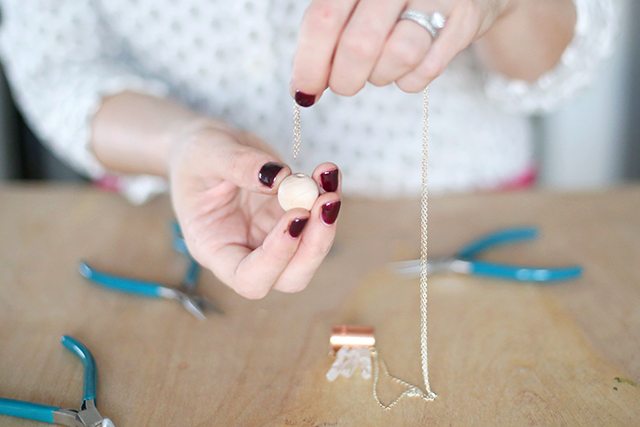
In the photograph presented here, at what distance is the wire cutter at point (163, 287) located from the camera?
25.3 inches

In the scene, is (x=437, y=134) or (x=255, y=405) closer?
(x=255, y=405)

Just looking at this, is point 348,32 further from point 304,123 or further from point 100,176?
point 100,176

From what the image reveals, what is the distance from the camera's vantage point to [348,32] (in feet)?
1.50

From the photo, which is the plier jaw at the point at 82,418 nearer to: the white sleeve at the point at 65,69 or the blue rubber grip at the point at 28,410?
the blue rubber grip at the point at 28,410

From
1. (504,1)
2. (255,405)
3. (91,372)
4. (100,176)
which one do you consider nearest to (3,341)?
(91,372)

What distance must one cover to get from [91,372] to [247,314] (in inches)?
5.7

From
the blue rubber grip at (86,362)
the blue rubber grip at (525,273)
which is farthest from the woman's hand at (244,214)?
the blue rubber grip at (525,273)

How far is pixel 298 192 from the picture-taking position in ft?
1.67

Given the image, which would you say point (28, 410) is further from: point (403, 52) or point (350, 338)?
point (403, 52)

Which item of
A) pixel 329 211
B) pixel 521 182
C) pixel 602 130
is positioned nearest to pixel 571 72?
pixel 521 182

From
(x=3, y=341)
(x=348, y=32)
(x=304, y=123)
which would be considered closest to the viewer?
(x=348, y=32)

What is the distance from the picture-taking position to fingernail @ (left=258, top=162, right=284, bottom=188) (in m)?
0.52

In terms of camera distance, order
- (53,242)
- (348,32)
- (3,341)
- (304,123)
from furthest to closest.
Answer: (304,123), (53,242), (3,341), (348,32)

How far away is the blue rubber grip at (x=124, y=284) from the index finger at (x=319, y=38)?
28 cm
